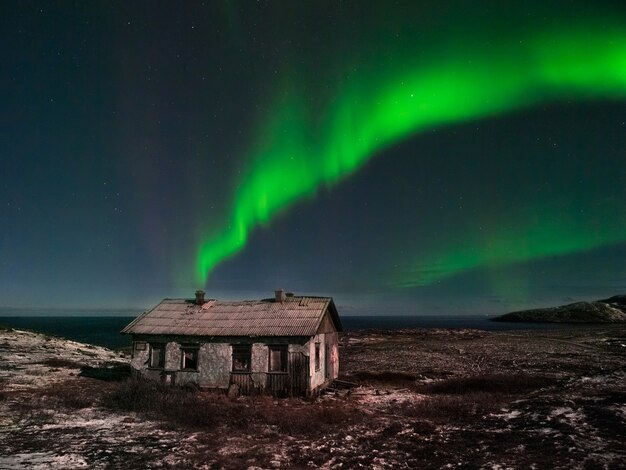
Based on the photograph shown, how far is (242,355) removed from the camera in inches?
924

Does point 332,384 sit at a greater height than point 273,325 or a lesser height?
lesser

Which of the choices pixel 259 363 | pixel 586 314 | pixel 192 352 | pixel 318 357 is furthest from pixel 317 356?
pixel 586 314

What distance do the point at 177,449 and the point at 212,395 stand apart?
8.50m

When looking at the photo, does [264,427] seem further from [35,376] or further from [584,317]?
[584,317]

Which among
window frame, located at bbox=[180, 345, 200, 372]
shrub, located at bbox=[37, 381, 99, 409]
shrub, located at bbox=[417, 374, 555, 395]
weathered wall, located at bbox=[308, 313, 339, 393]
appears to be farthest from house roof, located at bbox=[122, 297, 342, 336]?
shrub, located at bbox=[417, 374, 555, 395]

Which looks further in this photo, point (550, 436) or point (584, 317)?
point (584, 317)

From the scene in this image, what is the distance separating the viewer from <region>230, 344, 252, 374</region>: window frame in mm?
23203

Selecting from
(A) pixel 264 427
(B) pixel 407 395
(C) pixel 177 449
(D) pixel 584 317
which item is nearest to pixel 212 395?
(A) pixel 264 427

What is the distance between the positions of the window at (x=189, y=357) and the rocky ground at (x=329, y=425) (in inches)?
56.3

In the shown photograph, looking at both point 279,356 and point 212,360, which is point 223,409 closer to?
point 279,356

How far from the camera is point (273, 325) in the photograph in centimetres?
2362

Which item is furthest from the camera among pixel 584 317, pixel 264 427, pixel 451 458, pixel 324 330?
pixel 584 317

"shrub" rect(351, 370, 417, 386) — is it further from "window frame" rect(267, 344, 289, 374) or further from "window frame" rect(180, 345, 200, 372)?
"window frame" rect(180, 345, 200, 372)

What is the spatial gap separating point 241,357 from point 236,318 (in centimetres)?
244
